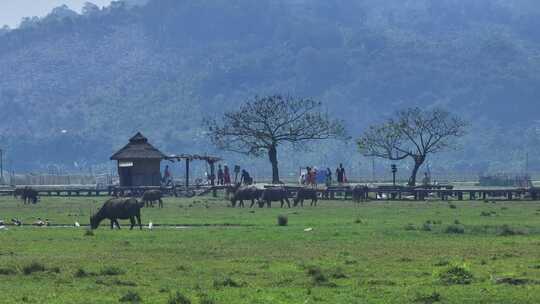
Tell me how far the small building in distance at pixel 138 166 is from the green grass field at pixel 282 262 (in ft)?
171

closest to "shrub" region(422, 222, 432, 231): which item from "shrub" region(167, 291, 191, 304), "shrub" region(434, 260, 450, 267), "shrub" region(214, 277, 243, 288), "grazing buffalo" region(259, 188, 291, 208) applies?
"shrub" region(434, 260, 450, 267)

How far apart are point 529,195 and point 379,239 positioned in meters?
47.4

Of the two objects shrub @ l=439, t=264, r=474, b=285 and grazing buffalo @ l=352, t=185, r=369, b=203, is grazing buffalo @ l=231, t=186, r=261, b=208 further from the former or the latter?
shrub @ l=439, t=264, r=474, b=285

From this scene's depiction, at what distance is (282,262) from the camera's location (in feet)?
129

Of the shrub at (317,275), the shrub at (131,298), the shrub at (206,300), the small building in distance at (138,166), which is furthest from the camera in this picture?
the small building in distance at (138,166)

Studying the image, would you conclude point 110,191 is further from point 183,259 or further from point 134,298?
point 134,298

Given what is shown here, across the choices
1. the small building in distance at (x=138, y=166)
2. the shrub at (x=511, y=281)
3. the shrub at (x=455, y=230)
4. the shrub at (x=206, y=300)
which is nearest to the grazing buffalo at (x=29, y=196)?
the small building in distance at (x=138, y=166)

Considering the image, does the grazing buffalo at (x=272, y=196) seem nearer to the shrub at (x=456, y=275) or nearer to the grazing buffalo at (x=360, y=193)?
the grazing buffalo at (x=360, y=193)

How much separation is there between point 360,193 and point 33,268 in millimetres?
57281

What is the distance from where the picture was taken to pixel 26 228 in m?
58.7

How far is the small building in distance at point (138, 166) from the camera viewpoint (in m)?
115

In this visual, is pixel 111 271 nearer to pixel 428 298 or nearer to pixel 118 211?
pixel 428 298

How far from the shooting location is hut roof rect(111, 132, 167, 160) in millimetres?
115312

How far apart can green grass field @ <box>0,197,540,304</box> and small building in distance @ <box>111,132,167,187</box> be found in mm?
52031
